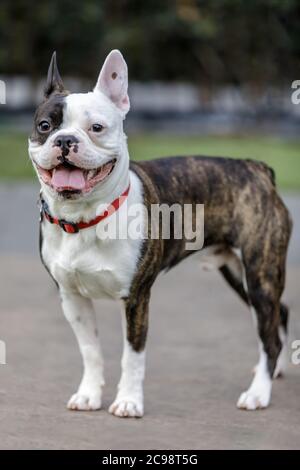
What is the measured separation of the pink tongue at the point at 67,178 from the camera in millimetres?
5066

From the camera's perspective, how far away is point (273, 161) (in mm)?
17406

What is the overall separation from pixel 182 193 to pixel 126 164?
68 cm

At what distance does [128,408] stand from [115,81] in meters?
1.74

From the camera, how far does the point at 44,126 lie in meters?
5.15

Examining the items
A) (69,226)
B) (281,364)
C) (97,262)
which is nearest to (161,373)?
(281,364)

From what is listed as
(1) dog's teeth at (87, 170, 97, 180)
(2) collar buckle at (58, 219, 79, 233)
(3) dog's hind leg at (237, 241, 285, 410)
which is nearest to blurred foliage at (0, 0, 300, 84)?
(3) dog's hind leg at (237, 241, 285, 410)

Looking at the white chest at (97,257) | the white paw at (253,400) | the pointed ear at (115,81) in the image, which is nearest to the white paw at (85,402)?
the white chest at (97,257)

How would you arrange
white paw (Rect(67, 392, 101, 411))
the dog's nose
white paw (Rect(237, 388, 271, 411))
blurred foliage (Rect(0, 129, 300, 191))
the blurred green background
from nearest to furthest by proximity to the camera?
the dog's nose
white paw (Rect(67, 392, 101, 411))
white paw (Rect(237, 388, 271, 411))
blurred foliage (Rect(0, 129, 300, 191))
the blurred green background

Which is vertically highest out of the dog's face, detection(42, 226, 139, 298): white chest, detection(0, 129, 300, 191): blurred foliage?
the dog's face

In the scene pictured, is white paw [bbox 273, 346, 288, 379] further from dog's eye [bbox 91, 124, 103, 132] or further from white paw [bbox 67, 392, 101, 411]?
dog's eye [bbox 91, 124, 103, 132]

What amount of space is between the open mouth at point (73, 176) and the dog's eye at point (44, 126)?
18cm

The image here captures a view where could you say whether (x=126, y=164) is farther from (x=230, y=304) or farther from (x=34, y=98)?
(x=34, y=98)

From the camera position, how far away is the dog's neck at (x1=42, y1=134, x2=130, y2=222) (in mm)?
5219

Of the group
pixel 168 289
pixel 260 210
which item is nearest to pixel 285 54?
pixel 168 289
